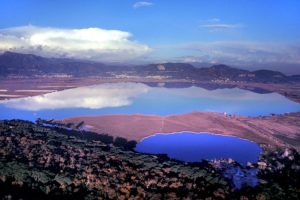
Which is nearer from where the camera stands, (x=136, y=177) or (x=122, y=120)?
(x=136, y=177)

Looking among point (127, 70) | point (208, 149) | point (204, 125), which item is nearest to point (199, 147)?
point (208, 149)

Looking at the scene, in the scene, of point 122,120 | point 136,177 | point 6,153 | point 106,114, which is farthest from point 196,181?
point 106,114

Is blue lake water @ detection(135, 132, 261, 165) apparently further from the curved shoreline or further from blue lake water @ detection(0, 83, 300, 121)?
blue lake water @ detection(0, 83, 300, 121)

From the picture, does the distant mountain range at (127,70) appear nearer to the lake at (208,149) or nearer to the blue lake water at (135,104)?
the blue lake water at (135,104)

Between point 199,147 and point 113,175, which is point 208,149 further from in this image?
point 113,175

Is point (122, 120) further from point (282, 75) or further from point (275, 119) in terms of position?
point (282, 75)

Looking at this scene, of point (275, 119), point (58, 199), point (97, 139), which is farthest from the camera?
point (275, 119)

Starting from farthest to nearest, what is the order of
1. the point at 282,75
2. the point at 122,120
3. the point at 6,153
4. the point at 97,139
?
the point at 282,75 < the point at 122,120 < the point at 97,139 < the point at 6,153
